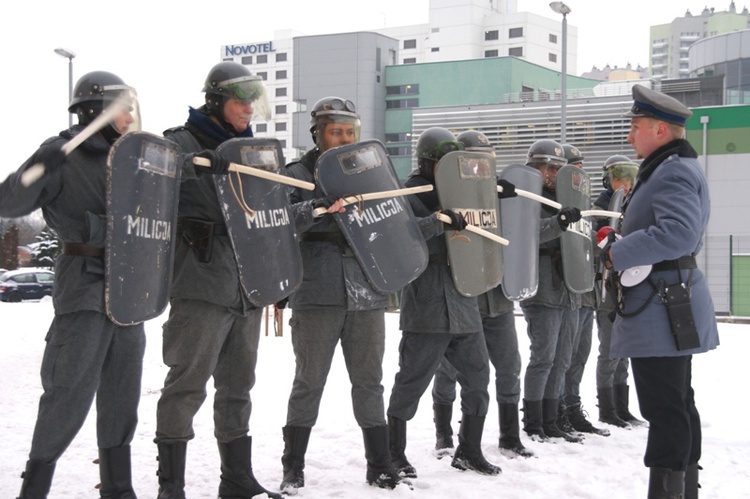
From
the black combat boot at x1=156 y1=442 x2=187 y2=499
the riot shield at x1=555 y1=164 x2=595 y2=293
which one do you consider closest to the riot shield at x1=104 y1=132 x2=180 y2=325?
the black combat boot at x1=156 y1=442 x2=187 y2=499

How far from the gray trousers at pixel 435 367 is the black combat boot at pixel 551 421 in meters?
1.10

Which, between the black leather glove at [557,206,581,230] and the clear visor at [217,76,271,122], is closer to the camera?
the clear visor at [217,76,271,122]

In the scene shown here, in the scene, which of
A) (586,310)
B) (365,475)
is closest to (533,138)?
(586,310)

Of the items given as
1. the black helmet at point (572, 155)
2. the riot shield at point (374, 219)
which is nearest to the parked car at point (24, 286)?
the black helmet at point (572, 155)

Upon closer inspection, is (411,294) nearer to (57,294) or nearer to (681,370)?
(681,370)

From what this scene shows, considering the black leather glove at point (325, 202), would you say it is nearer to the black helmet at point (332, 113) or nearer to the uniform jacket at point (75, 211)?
the black helmet at point (332, 113)

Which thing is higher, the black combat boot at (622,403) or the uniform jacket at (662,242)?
the uniform jacket at (662,242)

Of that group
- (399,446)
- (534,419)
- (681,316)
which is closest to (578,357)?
(534,419)

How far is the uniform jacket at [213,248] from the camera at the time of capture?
3.84 metres

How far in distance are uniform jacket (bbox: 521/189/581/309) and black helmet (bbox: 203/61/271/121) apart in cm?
222

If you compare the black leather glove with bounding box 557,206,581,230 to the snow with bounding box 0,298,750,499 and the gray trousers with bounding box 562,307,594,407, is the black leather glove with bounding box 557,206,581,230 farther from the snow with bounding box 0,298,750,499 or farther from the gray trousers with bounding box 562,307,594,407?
the snow with bounding box 0,298,750,499

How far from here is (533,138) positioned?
1203 inches

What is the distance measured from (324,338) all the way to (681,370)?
5.45 ft

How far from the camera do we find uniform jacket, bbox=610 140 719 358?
379 cm
